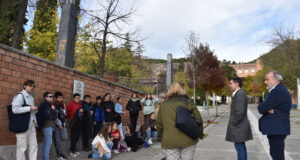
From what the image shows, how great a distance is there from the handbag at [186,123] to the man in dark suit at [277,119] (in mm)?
1239

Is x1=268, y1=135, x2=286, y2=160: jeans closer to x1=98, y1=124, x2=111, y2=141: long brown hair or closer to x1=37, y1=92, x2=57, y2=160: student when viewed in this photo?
x1=98, y1=124, x2=111, y2=141: long brown hair

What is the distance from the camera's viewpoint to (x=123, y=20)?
12484mm

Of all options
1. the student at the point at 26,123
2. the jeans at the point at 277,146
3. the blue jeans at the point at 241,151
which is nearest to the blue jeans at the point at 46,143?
the student at the point at 26,123

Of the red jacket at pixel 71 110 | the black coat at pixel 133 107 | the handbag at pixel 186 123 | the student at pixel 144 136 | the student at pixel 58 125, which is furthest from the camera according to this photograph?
the black coat at pixel 133 107

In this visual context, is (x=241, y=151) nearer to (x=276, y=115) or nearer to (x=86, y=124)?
(x=276, y=115)

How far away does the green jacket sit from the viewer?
11.6 feet

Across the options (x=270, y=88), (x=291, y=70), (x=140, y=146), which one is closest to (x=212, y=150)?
(x=140, y=146)

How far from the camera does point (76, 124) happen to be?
6.84 metres

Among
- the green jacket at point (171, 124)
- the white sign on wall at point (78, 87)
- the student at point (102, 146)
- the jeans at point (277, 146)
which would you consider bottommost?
the student at point (102, 146)

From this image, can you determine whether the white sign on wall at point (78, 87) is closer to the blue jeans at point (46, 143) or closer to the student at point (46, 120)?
the student at point (46, 120)

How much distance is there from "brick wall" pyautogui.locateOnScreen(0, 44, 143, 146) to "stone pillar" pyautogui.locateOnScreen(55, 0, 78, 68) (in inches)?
16.7

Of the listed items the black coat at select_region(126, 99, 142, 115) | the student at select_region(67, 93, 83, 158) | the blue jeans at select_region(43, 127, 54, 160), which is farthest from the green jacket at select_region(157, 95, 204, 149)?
the black coat at select_region(126, 99, 142, 115)

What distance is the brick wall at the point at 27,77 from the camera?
A: 5039 millimetres

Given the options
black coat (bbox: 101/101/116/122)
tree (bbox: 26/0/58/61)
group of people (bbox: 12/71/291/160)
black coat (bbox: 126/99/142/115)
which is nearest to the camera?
group of people (bbox: 12/71/291/160)
